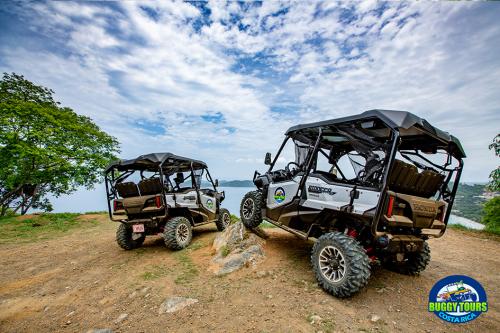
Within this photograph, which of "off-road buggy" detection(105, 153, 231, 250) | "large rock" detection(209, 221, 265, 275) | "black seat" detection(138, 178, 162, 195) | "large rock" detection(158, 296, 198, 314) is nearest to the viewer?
"large rock" detection(158, 296, 198, 314)

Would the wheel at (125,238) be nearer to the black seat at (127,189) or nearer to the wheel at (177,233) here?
the black seat at (127,189)

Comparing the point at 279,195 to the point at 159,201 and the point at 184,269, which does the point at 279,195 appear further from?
the point at 159,201

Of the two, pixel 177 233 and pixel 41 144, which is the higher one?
pixel 41 144

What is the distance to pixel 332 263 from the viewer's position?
376 centimetres

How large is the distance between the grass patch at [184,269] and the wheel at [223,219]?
2.50 meters

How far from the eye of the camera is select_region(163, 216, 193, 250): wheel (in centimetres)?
647

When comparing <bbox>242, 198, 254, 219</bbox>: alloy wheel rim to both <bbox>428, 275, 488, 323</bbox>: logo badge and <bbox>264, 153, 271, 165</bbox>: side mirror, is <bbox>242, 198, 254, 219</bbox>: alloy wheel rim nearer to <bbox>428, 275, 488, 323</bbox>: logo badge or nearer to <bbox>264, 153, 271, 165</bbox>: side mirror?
<bbox>264, 153, 271, 165</bbox>: side mirror

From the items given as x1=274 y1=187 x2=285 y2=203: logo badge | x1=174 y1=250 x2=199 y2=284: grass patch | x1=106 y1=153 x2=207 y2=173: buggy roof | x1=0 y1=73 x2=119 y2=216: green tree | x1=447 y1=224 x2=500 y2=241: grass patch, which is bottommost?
x1=447 y1=224 x2=500 y2=241: grass patch

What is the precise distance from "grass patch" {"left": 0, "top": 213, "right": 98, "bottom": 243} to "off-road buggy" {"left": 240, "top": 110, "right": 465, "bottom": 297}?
34.6ft

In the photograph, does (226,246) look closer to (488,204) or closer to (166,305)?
(166,305)

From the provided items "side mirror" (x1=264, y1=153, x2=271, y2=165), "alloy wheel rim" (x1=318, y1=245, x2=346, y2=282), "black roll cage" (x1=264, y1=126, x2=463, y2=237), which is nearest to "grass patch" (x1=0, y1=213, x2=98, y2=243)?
"side mirror" (x1=264, y1=153, x2=271, y2=165)

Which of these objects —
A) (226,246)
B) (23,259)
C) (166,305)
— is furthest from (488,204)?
(23,259)

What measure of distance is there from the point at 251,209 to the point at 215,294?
274 cm

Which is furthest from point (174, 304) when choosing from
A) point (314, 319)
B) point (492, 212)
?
point (492, 212)
